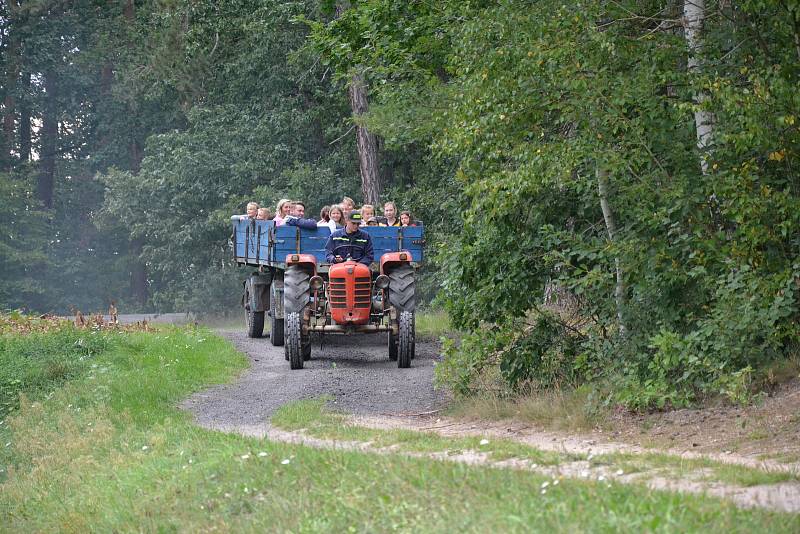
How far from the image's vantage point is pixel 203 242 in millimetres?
38188

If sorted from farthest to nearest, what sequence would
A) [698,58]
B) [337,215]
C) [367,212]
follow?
→ [367,212], [337,215], [698,58]

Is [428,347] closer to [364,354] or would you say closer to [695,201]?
[364,354]

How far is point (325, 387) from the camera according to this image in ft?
46.4

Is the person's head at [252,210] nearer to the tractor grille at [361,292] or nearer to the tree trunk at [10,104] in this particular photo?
the tractor grille at [361,292]

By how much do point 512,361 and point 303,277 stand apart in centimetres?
464

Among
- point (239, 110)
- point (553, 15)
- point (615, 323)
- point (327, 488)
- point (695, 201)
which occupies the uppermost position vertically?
point (239, 110)

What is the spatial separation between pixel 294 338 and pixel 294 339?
15 millimetres

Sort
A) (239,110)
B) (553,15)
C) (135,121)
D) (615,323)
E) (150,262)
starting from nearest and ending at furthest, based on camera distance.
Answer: (553,15) < (615,323) < (239,110) < (150,262) < (135,121)

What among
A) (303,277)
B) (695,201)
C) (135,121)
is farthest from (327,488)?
(135,121)

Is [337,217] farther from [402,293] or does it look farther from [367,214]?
[402,293]

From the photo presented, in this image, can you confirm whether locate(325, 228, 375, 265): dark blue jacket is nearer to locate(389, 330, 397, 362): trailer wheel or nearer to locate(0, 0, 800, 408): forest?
locate(389, 330, 397, 362): trailer wheel

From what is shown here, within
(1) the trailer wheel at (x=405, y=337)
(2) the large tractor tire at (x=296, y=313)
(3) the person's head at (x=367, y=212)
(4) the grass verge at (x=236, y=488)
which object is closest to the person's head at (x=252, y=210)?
(3) the person's head at (x=367, y=212)

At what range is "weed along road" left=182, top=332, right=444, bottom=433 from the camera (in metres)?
12.6

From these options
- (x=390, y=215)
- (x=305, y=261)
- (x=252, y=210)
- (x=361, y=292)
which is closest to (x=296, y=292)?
(x=305, y=261)
